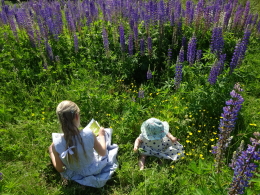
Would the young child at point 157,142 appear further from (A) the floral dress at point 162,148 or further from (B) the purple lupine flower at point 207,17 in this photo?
(B) the purple lupine flower at point 207,17

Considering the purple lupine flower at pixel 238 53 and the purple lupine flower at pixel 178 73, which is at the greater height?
the purple lupine flower at pixel 238 53

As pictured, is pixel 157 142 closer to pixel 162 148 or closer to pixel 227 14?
pixel 162 148

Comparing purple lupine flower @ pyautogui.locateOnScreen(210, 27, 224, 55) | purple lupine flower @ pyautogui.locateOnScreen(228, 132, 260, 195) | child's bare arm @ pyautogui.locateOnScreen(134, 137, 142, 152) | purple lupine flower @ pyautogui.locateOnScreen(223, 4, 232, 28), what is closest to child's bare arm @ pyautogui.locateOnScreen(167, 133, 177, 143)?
child's bare arm @ pyautogui.locateOnScreen(134, 137, 142, 152)

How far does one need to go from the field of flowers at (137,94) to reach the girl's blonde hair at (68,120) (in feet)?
2.53

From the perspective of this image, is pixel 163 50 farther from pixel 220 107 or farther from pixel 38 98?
pixel 38 98

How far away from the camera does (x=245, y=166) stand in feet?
5.39

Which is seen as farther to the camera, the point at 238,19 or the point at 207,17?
the point at 238,19

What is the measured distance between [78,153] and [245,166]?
1.74 m

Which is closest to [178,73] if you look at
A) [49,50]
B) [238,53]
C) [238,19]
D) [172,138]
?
[238,53]

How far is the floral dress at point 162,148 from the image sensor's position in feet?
9.98

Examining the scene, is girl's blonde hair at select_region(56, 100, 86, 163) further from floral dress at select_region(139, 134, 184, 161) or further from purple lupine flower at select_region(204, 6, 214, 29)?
purple lupine flower at select_region(204, 6, 214, 29)

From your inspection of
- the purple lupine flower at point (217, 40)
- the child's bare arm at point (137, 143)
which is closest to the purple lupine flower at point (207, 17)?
the purple lupine flower at point (217, 40)

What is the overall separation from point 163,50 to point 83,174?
3287 millimetres

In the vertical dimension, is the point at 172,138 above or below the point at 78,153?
below
